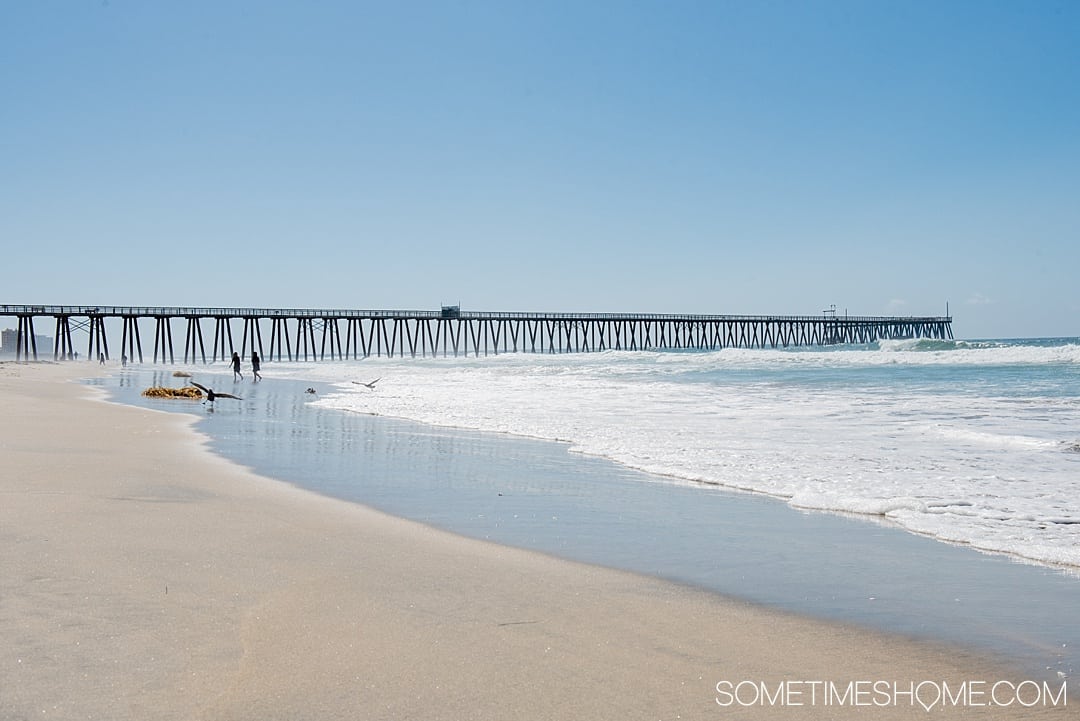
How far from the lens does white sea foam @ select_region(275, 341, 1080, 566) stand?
5.27 metres

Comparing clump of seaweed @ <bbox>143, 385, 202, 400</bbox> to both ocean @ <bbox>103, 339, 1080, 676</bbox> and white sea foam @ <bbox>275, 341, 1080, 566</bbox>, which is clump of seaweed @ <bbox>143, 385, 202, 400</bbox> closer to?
white sea foam @ <bbox>275, 341, 1080, 566</bbox>

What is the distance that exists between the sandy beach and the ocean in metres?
0.42

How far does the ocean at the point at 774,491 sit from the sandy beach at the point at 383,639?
16.7 inches

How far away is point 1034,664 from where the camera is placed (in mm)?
2629

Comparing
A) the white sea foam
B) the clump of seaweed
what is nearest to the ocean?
the white sea foam

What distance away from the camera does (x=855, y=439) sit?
914 cm

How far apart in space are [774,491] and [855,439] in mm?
3536

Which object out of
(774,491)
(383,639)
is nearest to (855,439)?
(774,491)

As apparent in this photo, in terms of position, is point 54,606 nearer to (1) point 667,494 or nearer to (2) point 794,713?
(2) point 794,713

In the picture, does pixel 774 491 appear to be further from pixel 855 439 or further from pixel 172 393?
pixel 172 393

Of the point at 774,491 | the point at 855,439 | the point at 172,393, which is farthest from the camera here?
the point at 172,393

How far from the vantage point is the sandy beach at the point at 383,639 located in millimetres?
2184

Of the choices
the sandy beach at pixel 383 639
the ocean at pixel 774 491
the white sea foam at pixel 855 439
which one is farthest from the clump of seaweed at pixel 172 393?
the sandy beach at pixel 383 639

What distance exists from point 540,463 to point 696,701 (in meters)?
5.23
